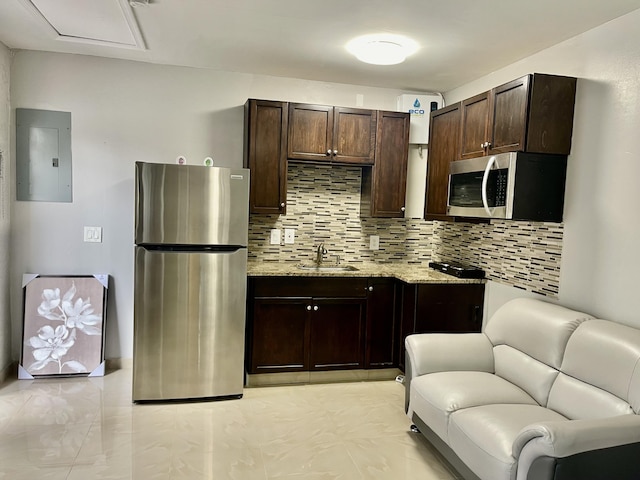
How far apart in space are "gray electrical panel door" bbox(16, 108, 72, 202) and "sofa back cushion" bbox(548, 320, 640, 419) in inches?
145

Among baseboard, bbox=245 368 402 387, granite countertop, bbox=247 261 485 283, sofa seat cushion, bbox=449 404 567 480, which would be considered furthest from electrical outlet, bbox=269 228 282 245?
sofa seat cushion, bbox=449 404 567 480

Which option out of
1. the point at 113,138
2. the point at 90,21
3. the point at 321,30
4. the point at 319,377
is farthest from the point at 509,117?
the point at 113,138

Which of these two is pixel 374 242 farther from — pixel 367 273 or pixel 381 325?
pixel 381 325

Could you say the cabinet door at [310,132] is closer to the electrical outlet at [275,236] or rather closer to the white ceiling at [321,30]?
the white ceiling at [321,30]

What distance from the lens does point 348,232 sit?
4188 mm

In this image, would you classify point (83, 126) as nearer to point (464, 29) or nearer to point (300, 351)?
point (300, 351)

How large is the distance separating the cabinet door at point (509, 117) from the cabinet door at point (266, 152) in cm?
159

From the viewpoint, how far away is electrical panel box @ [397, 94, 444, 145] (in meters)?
4.06

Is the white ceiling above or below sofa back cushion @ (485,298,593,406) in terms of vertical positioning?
above

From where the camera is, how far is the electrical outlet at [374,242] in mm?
4244

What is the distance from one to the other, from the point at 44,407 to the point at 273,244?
81.3 inches

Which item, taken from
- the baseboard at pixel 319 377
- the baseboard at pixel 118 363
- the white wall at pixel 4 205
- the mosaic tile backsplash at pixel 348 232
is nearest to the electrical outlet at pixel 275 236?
the mosaic tile backsplash at pixel 348 232

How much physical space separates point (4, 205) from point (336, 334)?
108 inches

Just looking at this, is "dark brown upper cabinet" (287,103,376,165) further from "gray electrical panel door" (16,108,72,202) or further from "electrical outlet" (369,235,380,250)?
"gray electrical panel door" (16,108,72,202)
